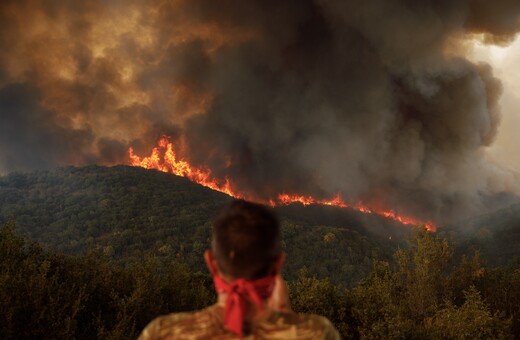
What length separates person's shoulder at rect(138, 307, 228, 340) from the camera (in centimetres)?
271

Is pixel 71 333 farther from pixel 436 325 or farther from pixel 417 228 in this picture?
pixel 417 228

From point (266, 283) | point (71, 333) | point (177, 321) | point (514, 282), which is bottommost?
point (71, 333)

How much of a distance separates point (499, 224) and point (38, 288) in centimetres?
18063

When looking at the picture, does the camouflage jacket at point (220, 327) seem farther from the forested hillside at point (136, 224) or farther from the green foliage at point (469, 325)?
the forested hillside at point (136, 224)

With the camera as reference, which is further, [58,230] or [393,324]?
[58,230]

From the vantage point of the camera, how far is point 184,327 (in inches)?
108

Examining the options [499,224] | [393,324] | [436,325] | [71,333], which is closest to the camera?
[71,333]

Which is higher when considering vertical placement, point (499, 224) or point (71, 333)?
point (499, 224)

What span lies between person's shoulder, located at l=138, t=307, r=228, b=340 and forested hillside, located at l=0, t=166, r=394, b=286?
308ft

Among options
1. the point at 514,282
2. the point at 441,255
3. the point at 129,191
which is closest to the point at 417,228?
the point at 441,255

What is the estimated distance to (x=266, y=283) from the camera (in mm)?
2807

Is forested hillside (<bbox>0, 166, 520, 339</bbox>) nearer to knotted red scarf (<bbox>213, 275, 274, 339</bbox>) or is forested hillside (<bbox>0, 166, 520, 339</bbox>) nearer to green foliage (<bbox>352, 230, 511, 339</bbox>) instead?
green foliage (<bbox>352, 230, 511, 339</bbox>)

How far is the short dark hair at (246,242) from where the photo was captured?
279cm

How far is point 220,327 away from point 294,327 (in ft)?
1.83
